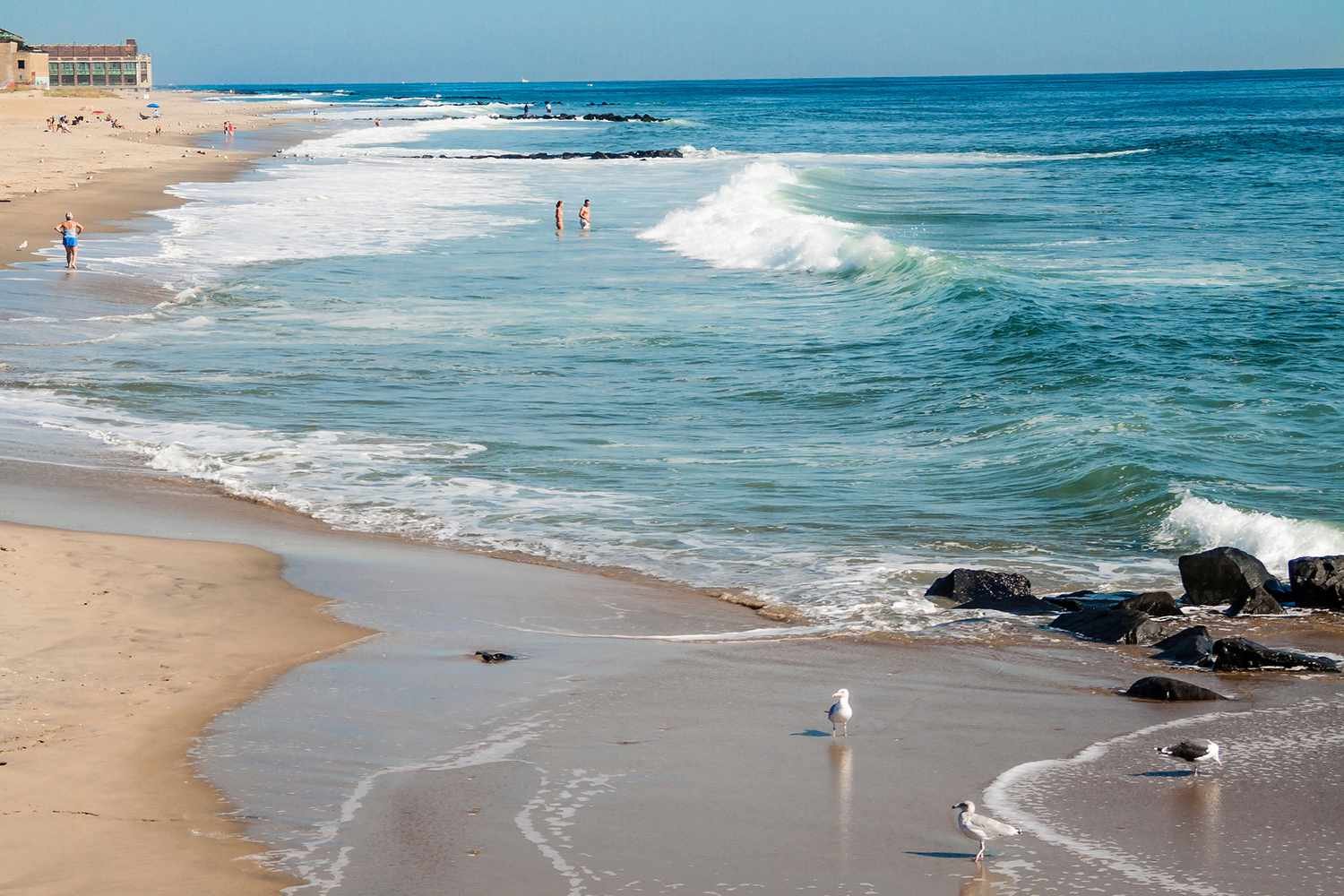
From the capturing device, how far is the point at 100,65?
156 meters

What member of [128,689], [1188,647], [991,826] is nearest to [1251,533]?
[1188,647]

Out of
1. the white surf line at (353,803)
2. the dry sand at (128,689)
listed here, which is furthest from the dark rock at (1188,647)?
the dry sand at (128,689)

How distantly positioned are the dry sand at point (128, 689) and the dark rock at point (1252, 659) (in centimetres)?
543

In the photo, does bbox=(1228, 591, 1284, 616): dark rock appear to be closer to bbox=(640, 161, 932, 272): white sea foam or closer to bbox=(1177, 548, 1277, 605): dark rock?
bbox=(1177, 548, 1277, 605): dark rock

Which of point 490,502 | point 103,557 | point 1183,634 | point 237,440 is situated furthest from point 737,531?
point 237,440

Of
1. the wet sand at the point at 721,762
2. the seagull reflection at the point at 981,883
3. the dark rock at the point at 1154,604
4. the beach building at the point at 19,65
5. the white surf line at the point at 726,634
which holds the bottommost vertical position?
the white surf line at the point at 726,634

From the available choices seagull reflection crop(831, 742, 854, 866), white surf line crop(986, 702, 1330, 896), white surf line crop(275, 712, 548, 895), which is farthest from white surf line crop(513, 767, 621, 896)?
white surf line crop(986, 702, 1330, 896)

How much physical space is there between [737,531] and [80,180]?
40.4 metres

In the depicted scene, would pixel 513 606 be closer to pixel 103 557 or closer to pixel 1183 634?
pixel 103 557

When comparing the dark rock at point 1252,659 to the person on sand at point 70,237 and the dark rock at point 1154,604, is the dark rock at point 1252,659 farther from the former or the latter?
the person on sand at point 70,237

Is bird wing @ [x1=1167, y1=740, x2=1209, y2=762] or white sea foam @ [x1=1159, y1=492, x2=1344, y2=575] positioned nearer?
bird wing @ [x1=1167, y1=740, x2=1209, y2=762]

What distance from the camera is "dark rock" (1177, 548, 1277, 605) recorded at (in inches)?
402

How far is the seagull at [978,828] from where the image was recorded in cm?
601

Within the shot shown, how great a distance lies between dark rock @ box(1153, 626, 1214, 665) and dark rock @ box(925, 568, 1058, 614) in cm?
105
